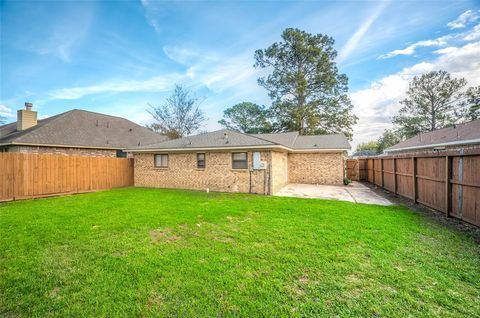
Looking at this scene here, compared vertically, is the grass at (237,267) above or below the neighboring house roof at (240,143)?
below

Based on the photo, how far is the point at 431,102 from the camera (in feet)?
94.7

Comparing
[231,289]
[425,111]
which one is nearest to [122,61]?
[231,289]

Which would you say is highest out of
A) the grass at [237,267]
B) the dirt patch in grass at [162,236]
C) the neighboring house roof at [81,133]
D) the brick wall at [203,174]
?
the neighboring house roof at [81,133]

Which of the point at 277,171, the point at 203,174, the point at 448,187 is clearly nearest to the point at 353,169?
the point at 277,171

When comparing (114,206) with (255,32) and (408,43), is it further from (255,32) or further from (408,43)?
(408,43)

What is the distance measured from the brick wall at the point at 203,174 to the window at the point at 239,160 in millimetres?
177

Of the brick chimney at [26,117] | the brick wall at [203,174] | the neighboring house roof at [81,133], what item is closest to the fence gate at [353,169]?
the brick wall at [203,174]

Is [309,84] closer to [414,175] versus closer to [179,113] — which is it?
[179,113]

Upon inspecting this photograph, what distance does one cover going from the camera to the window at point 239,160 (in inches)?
436

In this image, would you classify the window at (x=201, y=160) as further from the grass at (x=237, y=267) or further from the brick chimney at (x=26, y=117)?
the brick chimney at (x=26, y=117)

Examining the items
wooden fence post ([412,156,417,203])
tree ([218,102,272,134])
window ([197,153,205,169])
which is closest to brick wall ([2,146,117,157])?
window ([197,153,205,169])

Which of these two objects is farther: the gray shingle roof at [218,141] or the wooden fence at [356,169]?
the wooden fence at [356,169]

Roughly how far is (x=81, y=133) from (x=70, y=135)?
885 millimetres

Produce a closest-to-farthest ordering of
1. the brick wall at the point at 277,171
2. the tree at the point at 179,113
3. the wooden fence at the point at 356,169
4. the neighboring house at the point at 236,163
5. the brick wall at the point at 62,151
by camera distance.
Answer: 1. the neighboring house at the point at 236,163
2. the brick wall at the point at 277,171
3. the brick wall at the point at 62,151
4. the wooden fence at the point at 356,169
5. the tree at the point at 179,113
